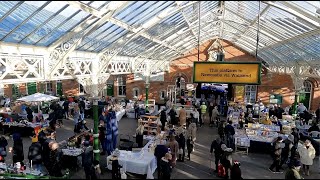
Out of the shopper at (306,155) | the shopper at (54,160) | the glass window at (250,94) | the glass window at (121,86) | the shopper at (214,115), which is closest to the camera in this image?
the shopper at (54,160)

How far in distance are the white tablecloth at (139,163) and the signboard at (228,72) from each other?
3119mm

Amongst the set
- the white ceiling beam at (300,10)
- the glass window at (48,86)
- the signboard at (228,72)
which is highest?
the white ceiling beam at (300,10)

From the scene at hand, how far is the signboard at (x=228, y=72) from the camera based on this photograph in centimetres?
774

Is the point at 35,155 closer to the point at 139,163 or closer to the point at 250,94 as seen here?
the point at 139,163

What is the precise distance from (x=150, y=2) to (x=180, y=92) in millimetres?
18261

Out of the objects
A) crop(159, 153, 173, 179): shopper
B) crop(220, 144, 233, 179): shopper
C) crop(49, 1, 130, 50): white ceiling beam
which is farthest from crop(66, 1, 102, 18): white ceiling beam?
crop(220, 144, 233, 179): shopper

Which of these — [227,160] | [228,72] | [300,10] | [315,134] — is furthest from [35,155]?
[315,134]

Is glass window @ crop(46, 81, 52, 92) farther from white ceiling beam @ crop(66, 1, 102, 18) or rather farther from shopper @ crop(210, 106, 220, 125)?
white ceiling beam @ crop(66, 1, 102, 18)

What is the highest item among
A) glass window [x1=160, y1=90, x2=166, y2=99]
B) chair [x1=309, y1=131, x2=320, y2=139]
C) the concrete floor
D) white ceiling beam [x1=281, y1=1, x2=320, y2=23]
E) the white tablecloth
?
white ceiling beam [x1=281, y1=1, x2=320, y2=23]

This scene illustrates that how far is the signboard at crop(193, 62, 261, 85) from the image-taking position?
774 centimetres

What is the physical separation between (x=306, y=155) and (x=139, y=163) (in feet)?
19.1

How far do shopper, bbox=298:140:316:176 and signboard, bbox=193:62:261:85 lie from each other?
3.54 metres

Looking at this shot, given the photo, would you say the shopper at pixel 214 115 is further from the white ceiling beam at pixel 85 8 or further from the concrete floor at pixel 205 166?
the white ceiling beam at pixel 85 8

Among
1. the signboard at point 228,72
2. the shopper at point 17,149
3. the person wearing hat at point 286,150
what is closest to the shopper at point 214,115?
the person wearing hat at point 286,150
